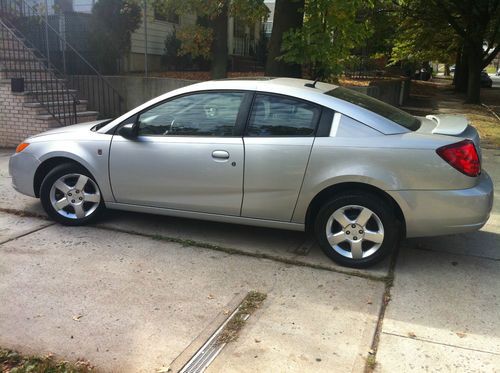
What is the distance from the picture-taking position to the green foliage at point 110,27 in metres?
11.9

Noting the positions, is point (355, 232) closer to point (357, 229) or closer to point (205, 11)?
point (357, 229)

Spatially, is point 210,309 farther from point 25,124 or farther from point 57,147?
point 25,124

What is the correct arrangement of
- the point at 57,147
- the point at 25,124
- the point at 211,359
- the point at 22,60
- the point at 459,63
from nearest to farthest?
the point at 211,359, the point at 57,147, the point at 25,124, the point at 22,60, the point at 459,63

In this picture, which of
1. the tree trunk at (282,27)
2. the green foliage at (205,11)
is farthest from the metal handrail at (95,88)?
the tree trunk at (282,27)

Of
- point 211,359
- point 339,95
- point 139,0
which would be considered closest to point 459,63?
point 139,0

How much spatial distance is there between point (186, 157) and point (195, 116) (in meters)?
0.42

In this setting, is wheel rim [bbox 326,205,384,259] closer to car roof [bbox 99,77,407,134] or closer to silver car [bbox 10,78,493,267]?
silver car [bbox 10,78,493,267]

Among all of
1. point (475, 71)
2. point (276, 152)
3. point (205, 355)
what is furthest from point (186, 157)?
point (475, 71)

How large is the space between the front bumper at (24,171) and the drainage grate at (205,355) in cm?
303

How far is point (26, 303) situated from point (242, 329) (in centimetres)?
160

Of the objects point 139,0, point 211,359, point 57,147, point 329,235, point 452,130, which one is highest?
point 139,0

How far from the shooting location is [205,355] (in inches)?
123

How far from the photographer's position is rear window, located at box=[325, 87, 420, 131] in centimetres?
448

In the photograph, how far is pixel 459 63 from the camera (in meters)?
36.3
